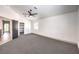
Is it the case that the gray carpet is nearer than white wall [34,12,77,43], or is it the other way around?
the gray carpet

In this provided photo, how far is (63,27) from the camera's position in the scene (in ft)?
15.2

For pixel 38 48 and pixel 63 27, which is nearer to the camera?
pixel 38 48

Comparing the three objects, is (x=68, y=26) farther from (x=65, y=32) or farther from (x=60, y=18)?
(x=60, y=18)

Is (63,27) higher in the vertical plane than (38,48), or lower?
higher

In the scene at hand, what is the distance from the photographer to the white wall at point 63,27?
159 inches

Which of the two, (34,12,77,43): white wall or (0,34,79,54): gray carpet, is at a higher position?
(34,12,77,43): white wall

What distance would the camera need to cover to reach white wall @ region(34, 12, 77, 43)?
404 centimetres

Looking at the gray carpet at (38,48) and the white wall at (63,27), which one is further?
the white wall at (63,27)
